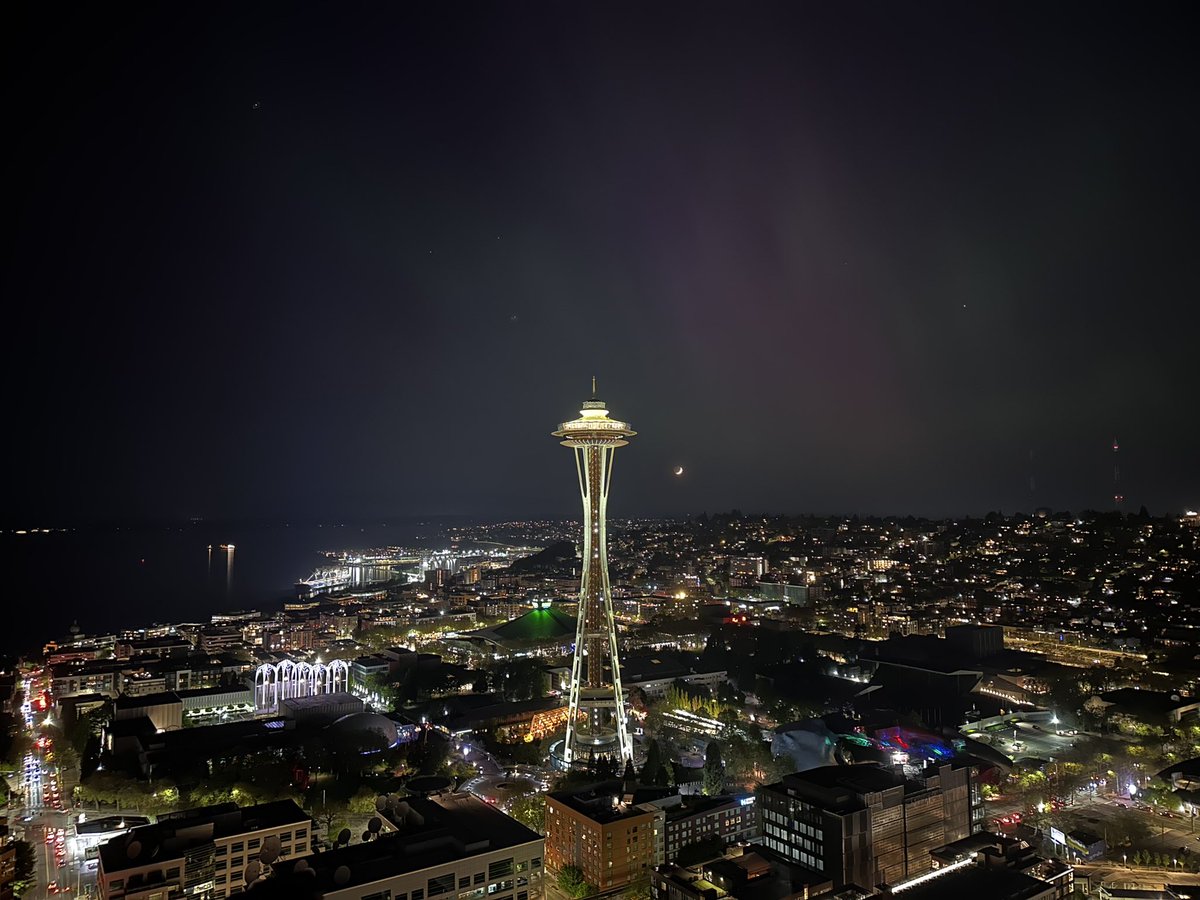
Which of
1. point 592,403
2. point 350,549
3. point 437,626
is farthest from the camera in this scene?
point 350,549

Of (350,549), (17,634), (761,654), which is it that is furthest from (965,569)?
(350,549)

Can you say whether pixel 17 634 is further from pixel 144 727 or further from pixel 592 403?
pixel 592 403

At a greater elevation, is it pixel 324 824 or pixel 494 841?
pixel 494 841

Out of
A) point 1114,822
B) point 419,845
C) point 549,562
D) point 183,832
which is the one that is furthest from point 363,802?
point 549,562

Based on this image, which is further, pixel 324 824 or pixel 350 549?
pixel 350 549

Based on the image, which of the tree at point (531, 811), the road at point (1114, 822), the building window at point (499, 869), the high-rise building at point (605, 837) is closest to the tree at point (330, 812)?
the tree at point (531, 811)

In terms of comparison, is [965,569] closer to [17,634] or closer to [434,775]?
[434,775]

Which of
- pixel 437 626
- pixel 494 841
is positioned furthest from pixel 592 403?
pixel 437 626

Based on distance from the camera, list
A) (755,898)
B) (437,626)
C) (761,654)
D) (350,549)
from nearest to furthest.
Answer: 1. (755,898)
2. (761,654)
3. (437,626)
4. (350,549)
